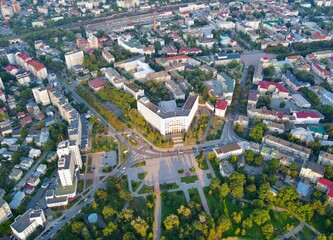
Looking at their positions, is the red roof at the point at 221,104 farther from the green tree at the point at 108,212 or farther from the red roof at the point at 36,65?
the red roof at the point at 36,65

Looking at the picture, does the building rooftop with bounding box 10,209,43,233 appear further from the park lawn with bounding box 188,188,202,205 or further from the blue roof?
the blue roof

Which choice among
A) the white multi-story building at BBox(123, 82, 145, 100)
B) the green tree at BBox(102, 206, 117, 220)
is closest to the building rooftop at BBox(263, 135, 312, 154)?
the white multi-story building at BBox(123, 82, 145, 100)

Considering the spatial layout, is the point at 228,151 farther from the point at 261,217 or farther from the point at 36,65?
the point at 36,65

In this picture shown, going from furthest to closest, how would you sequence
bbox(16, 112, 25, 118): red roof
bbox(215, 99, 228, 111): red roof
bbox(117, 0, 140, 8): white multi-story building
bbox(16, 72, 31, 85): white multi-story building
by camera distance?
bbox(117, 0, 140, 8): white multi-story building < bbox(16, 72, 31, 85): white multi-story building < bbox(16, 112, 25, 118): red roof < bbox(215, 99, 228, 111): red roof

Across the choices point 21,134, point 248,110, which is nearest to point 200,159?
point 248,110

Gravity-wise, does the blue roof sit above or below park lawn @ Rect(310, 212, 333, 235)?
above

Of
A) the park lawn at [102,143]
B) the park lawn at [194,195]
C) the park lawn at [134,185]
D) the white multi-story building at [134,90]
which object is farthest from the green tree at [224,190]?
the white multi-story building at [134,90]
